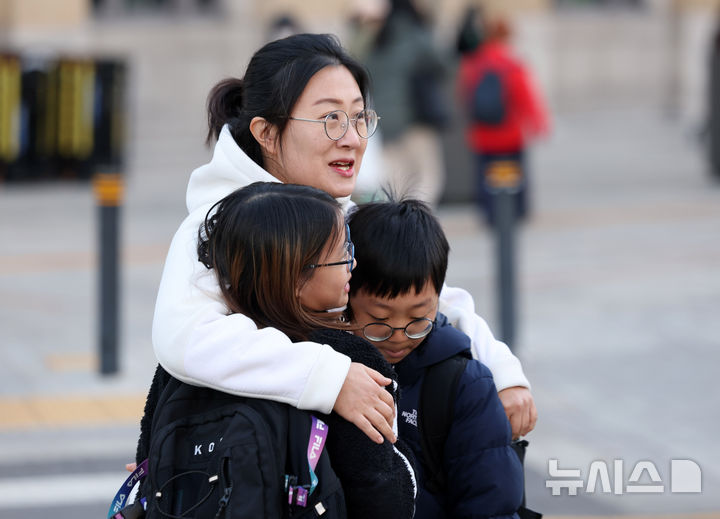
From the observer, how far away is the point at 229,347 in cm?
221

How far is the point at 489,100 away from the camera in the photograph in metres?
11.2

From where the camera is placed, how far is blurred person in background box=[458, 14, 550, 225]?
1118 cm

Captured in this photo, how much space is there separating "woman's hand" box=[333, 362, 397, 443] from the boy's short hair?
379 mm

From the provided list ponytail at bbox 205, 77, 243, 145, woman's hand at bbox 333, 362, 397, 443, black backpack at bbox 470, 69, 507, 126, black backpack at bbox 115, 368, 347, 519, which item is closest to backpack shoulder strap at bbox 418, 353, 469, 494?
woman's hand at bbox 333, 362, 397, 443

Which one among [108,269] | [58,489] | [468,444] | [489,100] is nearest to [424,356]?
[468,444]

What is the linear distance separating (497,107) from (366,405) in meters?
9.31

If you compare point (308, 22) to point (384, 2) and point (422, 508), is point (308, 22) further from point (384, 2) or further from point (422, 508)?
point (422, 508)

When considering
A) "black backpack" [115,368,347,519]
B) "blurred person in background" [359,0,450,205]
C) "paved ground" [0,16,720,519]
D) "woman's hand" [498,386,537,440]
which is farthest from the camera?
"blurred person in background" [359,0,450,205]

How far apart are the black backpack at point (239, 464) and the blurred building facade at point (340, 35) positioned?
16.1 m

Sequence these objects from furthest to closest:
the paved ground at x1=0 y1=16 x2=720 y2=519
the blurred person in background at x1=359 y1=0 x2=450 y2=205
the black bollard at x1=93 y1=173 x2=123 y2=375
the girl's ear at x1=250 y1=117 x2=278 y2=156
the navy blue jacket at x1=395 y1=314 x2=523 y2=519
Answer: the blurred person in background at x1=359 y1=0 x2=450 y2=205 → the black bollard at x1=93 y1=173 x2=123 y2=375 → the paved ground at x1=0 y1=16 x2=720 y2=519 → the girl's ear at x1=250 y1=117 x2=278 y2=156 → the navy blue jacket at x1=395 y1=314 x2=523 y2=519

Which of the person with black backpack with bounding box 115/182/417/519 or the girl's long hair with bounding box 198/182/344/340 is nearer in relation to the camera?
the person with black backpack with bounding box 115/182/417/519

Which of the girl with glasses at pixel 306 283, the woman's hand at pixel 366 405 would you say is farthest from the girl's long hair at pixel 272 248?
the woman's hand at pixel 366 405

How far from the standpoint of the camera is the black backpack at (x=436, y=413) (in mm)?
2541

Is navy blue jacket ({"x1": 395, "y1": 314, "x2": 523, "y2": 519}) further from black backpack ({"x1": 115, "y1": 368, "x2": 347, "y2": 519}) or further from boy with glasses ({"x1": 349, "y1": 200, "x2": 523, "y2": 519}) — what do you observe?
black backpack ({"x1": 115, "y1": 368, "x2": 347, "y2": 519})
